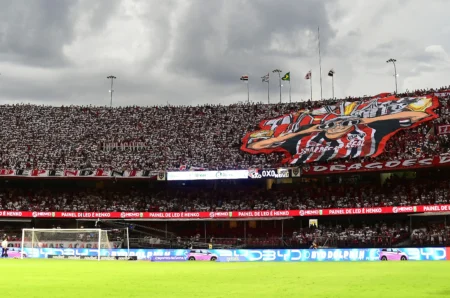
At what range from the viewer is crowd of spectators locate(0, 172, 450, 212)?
213 ft

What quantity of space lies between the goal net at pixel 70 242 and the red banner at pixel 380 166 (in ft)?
87.6

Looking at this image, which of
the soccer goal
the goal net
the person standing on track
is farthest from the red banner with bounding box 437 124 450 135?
the person standing on track

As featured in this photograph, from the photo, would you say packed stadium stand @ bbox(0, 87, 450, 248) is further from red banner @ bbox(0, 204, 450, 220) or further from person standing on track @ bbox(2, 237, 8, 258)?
person standing on track @ bbox(2, 237, 8, 258)

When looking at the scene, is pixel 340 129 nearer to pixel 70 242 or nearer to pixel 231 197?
pixel 231 197

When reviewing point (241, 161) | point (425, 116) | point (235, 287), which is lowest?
point (235, 287)

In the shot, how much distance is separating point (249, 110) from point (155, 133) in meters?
15.3

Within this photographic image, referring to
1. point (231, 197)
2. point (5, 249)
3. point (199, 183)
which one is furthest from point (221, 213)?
point (5, 249)

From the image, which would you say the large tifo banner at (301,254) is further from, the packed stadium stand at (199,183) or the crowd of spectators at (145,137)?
the crowd of spectators at (145,137)

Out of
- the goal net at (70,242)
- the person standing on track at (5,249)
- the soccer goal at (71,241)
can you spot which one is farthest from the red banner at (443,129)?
the person standing on track at (5,249)

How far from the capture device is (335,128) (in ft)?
245

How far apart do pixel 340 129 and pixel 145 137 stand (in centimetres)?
2853

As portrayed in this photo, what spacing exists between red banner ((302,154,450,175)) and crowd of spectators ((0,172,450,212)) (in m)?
3.06

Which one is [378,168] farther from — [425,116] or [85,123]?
[85,123]

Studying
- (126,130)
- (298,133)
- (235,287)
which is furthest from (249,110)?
(235,287)
